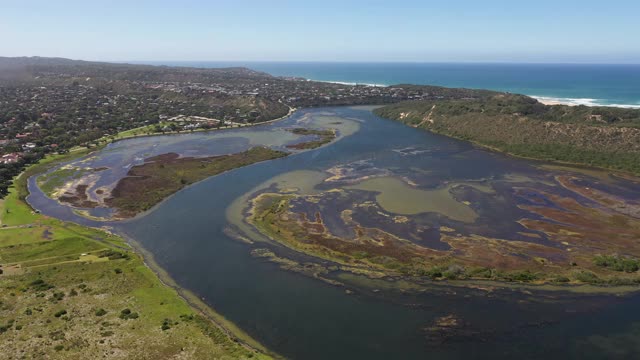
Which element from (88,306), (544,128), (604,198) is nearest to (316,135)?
(544,128)

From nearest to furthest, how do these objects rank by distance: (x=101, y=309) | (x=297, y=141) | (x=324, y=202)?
(x=101, y=309), (x=324, y=202), (x=297, y=141)

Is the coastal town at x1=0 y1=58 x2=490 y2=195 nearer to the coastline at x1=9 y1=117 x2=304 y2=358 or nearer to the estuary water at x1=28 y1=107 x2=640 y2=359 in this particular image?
the coastline at x1=9 y1=117 x2=304 y2=358

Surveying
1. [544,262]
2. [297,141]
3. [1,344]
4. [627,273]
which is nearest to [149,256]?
[1,344]

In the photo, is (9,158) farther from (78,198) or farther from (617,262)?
(617,262)

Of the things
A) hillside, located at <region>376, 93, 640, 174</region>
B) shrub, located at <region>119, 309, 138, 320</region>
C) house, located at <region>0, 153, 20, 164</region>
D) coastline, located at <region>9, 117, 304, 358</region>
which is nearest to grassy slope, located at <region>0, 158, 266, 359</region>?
shrub, located at <region>119, 309, 138, 320</region>

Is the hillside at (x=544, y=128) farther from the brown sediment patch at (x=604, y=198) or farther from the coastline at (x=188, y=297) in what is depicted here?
the coastline at (x=188, y=297)

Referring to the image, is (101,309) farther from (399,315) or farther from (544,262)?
(544,262)
